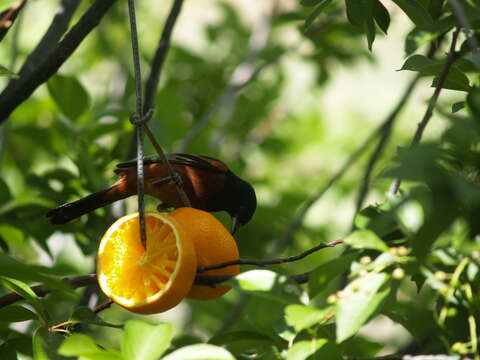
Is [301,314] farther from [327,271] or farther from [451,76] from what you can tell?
[451,76]

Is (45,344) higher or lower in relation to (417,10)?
lower

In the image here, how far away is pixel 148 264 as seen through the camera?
2113 millimetres

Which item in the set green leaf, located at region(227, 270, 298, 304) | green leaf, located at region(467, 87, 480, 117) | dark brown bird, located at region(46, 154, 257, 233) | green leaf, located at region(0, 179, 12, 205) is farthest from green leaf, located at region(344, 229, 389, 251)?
green leaf, located at region(0, 179, 12, 205)

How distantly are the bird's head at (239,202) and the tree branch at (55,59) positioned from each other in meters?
1.35

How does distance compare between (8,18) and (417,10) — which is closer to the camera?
(417,10)

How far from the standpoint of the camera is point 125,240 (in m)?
2.15

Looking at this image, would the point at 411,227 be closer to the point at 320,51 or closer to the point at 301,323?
the point at 301,323

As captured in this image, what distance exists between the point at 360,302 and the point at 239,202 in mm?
2168

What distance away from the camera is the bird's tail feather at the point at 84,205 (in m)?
3.21

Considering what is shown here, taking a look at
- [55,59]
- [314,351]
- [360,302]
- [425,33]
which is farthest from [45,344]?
[425,33]

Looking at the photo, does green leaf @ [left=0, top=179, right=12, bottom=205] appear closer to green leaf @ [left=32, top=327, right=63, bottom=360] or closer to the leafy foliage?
the leafy foliage

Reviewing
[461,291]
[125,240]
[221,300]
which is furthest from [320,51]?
[461,291]

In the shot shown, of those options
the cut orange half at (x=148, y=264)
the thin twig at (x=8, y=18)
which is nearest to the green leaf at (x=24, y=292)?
the cut orange half at (x=148, y=264)

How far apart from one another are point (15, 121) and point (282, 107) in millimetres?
2260
